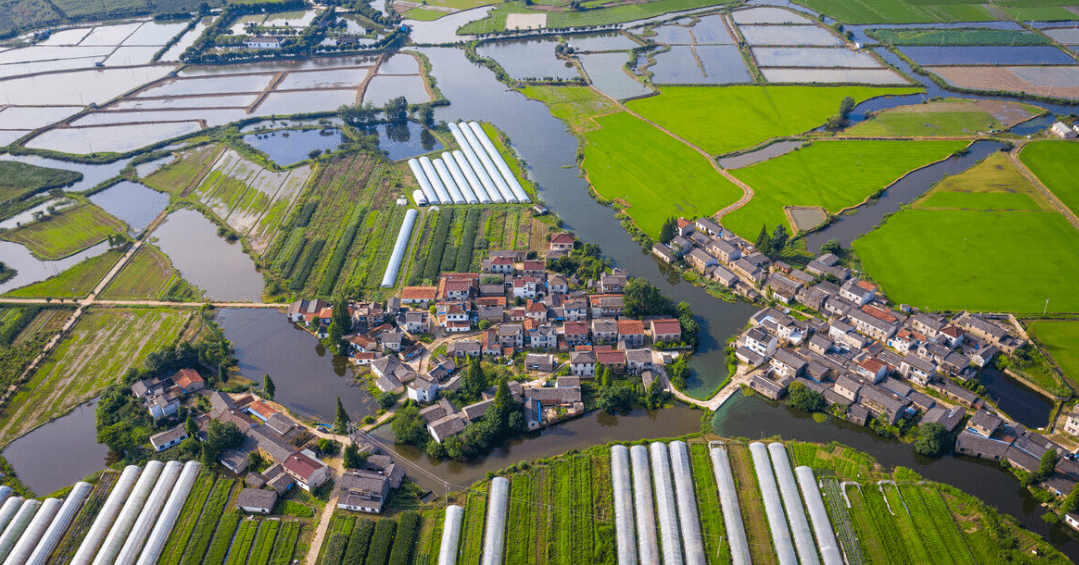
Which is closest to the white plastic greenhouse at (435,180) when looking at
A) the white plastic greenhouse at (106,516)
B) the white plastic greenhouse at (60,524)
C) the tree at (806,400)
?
the white plastic greenhouse at (106,516)

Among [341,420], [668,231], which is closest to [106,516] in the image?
[341,420]

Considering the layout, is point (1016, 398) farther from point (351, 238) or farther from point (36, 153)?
point (36, 153)

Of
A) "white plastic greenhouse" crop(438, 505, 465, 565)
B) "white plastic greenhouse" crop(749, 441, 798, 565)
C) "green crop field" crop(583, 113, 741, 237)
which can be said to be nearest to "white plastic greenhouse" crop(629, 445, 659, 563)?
"white plastic greenhouse" crop(749, 441, 798, 565)

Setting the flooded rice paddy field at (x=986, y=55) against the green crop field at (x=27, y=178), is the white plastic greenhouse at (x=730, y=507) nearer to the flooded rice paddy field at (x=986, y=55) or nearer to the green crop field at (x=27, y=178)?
the green crop field at (x=27, y=178)

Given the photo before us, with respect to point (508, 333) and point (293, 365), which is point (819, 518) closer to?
point (508, 333)

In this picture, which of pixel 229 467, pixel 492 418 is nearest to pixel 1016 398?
pixel 492 418

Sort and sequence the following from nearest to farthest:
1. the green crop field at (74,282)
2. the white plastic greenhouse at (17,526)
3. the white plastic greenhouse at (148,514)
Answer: the white plastic greenhouse at (148,514)
the white plastic greenhouse at (17,526)
the green crop field at (74,282)

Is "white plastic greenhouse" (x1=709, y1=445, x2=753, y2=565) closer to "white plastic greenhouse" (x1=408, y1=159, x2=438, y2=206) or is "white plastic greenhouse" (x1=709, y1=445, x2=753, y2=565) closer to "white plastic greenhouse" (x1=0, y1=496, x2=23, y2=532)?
"white plastic greenhouse" (x1=0, y1=496, x2=23, y2=532)
